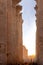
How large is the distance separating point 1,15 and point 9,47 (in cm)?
619

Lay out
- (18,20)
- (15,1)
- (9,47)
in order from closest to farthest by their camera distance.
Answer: (9,47)
(15,1)
(18,20)

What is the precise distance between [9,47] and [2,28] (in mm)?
5830

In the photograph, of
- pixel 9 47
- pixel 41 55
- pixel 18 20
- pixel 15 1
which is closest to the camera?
pixel 41 55

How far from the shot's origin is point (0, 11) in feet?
81.0

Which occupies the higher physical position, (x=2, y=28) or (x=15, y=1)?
(x=15, y=1)

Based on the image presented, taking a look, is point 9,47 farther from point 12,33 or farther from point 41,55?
point 41,55

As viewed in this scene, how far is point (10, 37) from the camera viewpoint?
104 feet

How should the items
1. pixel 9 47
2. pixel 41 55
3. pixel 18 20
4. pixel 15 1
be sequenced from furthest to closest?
pixel 18 20
pixel 15 1
pixel 9 47
pixel 41 55

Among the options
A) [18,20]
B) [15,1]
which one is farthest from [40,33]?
[18,20]

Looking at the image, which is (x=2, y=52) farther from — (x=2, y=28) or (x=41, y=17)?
(x=41, y=17)

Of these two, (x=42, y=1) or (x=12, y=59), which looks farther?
(x=12, y=59)

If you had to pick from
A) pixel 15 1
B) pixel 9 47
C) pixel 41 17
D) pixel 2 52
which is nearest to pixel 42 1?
pixel 41 17

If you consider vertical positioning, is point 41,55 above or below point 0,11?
below

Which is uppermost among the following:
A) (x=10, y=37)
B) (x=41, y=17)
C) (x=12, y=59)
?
(x=41, y=17)
